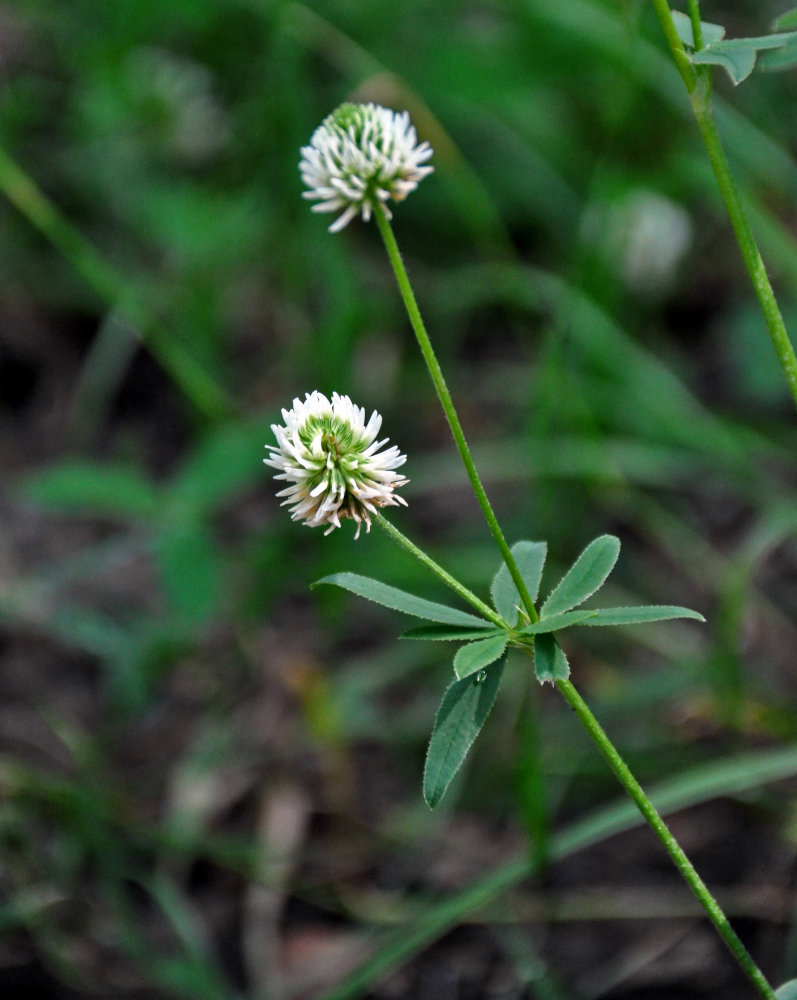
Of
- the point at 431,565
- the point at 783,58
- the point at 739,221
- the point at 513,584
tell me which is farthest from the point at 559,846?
the point at 783,58

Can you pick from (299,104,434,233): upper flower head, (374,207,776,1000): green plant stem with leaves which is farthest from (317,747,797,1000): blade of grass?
(299,104,434,233): upper flower head

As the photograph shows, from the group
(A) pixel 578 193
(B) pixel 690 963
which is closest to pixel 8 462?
(A) pixel 578 193

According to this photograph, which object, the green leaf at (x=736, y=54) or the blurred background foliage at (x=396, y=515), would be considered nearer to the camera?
the green leaf at (x=736, y=54)

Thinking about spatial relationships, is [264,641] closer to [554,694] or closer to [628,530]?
[554,694]

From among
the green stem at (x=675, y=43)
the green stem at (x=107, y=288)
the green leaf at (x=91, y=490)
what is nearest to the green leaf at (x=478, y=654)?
the green stem at (x=675, y=43)

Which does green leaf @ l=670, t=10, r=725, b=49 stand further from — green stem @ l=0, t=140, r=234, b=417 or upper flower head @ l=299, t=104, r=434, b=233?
green stem @ l=0, t=140, r=234, b=417

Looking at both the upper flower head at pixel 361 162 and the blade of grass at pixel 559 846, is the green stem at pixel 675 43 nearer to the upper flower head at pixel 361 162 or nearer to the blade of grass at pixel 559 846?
the upper flower head at pixel 361 162
